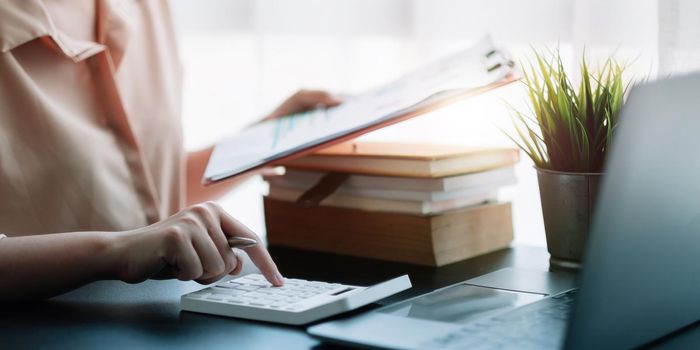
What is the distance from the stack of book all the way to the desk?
4 centimetres

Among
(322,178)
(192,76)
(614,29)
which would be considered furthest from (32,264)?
(192,76)

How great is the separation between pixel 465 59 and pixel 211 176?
365mm

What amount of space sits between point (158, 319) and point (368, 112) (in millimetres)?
404

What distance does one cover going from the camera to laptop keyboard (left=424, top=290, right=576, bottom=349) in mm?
663

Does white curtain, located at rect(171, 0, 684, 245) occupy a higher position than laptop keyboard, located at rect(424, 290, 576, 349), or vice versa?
white curtain, located at rect(171, 0, 684, 245)

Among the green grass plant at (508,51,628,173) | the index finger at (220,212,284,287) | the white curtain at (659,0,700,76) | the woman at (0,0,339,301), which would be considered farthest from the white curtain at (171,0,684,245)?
the index finger at (220,212,284,287)

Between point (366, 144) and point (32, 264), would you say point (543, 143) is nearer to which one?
point (366, 144)

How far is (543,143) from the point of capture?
3.25 feet

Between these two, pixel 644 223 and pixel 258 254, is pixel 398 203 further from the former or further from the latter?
pixel 644 223

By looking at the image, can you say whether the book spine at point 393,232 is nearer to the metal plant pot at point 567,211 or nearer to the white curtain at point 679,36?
the metal plant pot at point 567,211

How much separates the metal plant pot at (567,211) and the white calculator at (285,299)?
8.8 inches

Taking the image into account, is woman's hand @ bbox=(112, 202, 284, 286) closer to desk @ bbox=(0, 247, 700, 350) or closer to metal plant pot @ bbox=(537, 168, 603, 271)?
desk @ bbox=(0, 247, 700, 350)

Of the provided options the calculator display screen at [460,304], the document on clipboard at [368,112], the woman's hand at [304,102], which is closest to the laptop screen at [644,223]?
the calculator display screen at [460,304]

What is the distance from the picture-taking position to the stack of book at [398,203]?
3.46 ft
